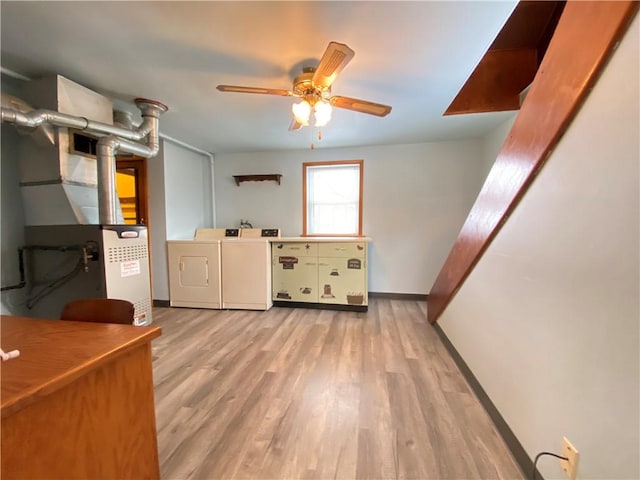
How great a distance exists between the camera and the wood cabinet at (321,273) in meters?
3.57

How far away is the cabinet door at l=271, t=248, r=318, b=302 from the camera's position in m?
3.70

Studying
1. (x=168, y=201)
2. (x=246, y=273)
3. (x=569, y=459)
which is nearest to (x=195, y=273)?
(x=246, y=273)

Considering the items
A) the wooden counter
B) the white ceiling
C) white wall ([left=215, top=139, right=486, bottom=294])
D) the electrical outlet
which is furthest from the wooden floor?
the white ceiling

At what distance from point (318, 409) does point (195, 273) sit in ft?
8.92

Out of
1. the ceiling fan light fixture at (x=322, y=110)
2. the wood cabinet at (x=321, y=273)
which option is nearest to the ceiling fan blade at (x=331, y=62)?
the ceiling fan light fixture at (x=322, y=110)

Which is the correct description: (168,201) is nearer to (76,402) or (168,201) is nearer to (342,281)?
(342,281)

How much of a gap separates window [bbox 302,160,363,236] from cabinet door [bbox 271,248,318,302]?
73 cm

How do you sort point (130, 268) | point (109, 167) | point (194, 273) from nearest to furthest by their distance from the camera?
point (109, 167) < point (130, 268) < point (194, 273)

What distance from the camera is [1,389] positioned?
63 centimetres

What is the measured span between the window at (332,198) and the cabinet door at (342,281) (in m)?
0.76

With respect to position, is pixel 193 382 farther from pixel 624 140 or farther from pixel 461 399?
pixel 624 140

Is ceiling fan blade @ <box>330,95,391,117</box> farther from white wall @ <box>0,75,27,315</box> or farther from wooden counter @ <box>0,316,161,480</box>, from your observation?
white wall @ <box>0,75,27,315</box>

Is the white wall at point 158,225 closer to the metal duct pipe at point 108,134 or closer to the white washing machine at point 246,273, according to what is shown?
the white washing machine at point 246,273

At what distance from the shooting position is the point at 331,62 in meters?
1.54
